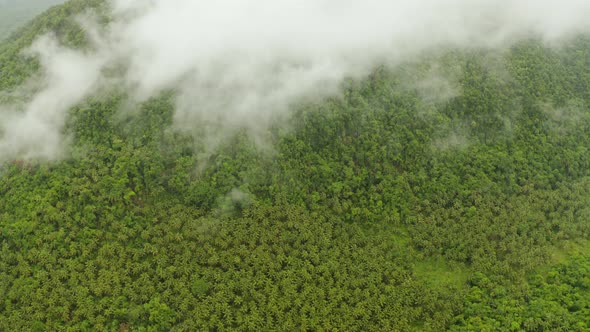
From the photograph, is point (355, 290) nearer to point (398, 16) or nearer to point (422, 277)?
point (422, 277)

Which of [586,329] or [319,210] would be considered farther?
[319,210]

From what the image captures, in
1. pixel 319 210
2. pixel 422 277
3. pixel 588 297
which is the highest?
pixel 319 210

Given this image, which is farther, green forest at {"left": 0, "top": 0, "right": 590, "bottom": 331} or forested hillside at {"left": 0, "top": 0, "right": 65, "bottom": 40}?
forested hillside at {"left": 0, "top": 0, "right": 65, "bottom": 40}

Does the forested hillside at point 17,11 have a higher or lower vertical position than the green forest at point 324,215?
higher

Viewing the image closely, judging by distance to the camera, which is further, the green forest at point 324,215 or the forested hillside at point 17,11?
the forested hillside at point 17,11

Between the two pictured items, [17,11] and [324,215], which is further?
[17,11]

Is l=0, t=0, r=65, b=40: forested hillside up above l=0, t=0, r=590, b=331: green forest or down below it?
above

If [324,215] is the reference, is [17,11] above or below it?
above

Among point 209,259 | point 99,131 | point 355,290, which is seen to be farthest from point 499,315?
point 99,131
